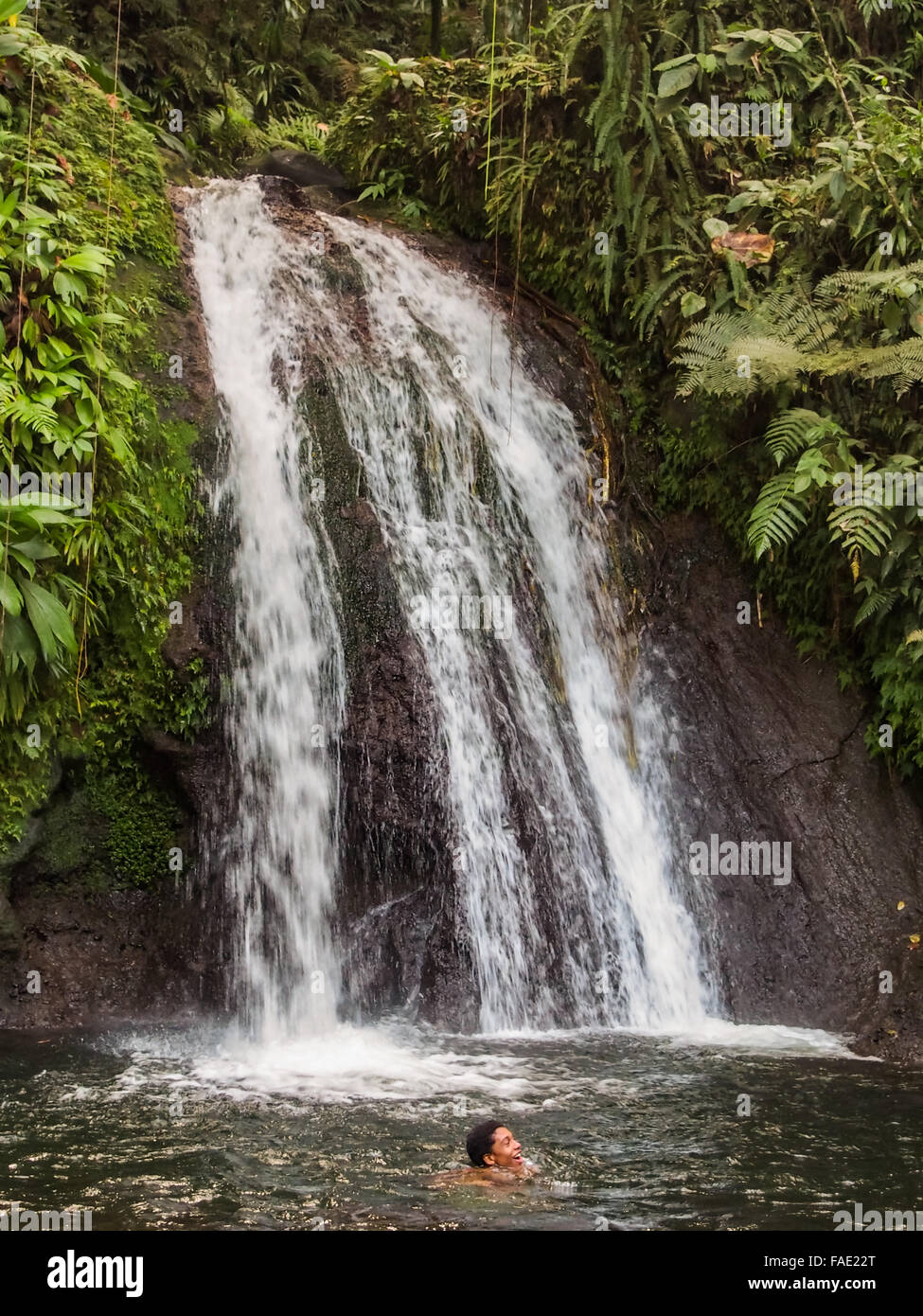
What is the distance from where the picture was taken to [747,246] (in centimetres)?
971

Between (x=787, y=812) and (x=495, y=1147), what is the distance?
177 inches

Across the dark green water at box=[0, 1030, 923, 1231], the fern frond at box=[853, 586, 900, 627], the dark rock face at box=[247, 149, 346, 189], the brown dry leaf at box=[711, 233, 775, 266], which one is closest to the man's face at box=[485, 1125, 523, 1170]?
the dark green water at box=[0, 1030, 923, 1231]

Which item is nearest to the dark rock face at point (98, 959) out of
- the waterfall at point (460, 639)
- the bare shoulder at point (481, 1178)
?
the waterfall at point (460, 639)

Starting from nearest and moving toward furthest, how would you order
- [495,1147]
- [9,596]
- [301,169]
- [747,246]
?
[495,1147] < [9,596] < [747,246] < [301,169]

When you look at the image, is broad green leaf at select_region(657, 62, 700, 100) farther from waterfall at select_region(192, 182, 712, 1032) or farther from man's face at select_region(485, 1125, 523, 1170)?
man's face at select_region(485, 1125, 523, 1170)

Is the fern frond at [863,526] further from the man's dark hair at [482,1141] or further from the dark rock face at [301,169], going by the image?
the dark rock face at [301,169]

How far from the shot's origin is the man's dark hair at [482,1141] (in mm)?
4820

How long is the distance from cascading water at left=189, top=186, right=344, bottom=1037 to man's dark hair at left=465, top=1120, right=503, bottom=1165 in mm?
2428

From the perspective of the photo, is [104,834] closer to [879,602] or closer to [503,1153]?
[503,1153]

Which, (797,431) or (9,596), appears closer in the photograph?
(9,596)

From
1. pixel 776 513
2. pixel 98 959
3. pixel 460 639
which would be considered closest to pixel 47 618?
pixel 98 959

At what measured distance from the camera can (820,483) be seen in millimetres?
8398

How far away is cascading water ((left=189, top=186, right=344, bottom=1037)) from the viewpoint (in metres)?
7.36
